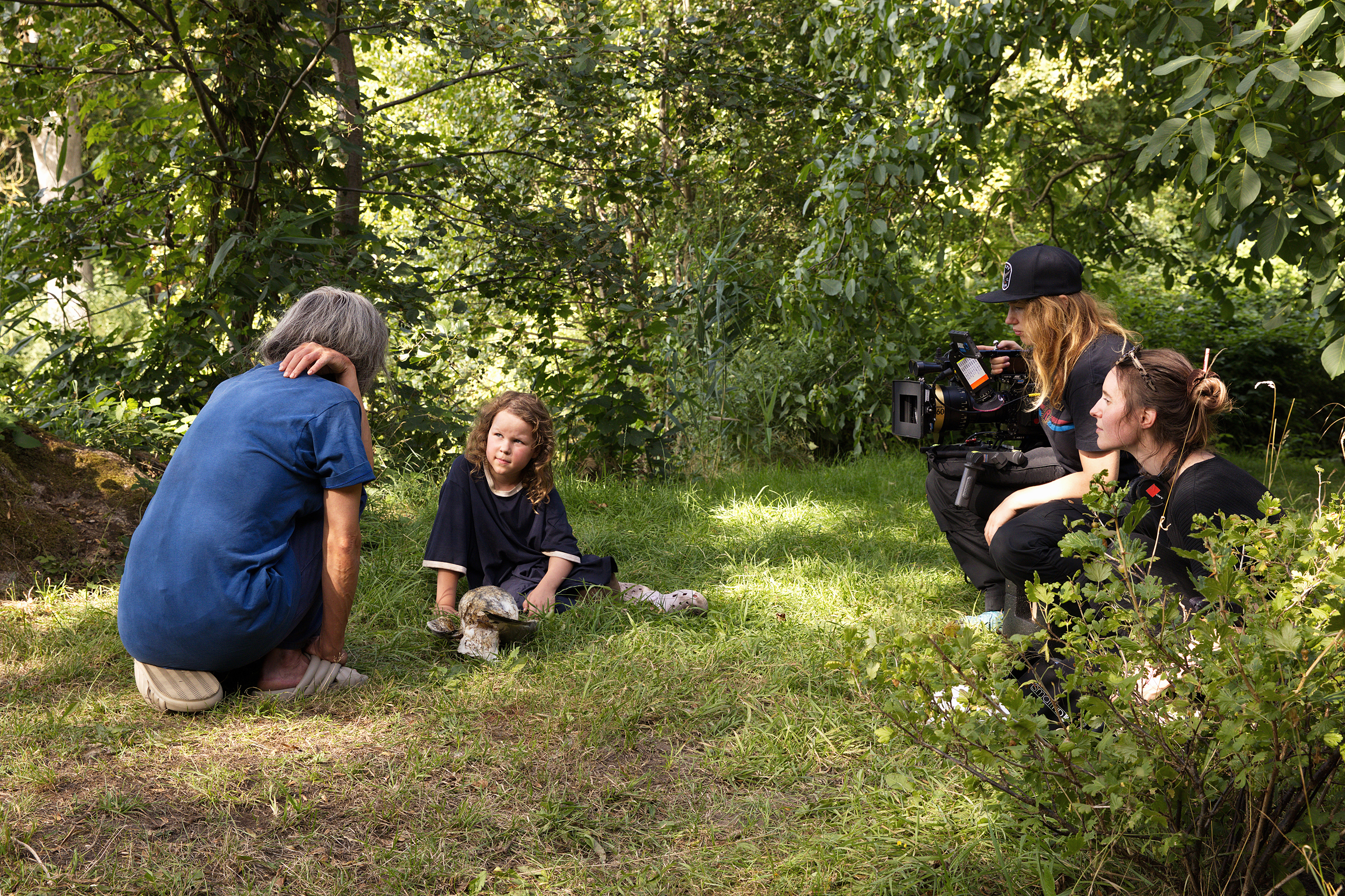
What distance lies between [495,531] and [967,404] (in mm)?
1714

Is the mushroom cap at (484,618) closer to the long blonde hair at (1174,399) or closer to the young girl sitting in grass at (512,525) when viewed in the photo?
the young girl sitting in grass at (512,525)

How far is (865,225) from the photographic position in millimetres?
4953

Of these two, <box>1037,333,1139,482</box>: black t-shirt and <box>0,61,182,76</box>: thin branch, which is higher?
<box>0,61,182,76</box>: thin branch

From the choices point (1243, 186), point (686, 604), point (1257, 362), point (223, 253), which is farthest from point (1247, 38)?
point (1257, 362)

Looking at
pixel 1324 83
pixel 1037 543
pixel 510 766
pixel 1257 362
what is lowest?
pixel 510 766

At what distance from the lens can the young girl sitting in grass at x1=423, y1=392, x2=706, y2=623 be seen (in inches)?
134

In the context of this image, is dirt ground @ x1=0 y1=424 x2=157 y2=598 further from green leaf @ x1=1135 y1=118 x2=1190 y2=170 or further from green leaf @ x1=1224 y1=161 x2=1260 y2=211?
green leaf @ x1=1224 y1=161 x2=1260 y2=211

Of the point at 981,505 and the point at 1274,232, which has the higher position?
the point at 1274,232

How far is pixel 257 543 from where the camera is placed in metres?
2.62

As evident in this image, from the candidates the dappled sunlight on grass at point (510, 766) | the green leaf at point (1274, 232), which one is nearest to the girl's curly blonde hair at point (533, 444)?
the dappled sunlight on grass at point (510, 766)

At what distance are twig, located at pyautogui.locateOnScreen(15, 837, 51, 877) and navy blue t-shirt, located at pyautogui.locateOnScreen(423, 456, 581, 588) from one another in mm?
1539

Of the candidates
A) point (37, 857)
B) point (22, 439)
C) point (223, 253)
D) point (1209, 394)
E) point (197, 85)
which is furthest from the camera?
point (197, 85)

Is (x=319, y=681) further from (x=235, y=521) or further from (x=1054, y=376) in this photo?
(x=1054, y=376)

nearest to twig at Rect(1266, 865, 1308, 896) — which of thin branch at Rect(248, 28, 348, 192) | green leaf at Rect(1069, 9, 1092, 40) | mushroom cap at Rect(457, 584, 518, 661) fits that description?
mushroom cap at Rect(457, 584, 518, 661)
